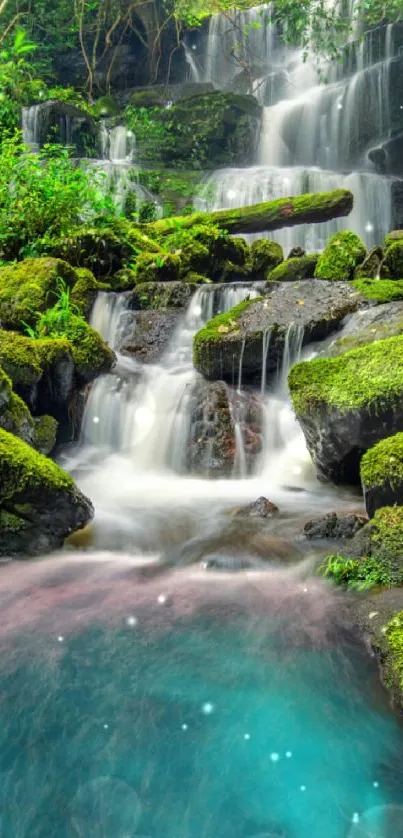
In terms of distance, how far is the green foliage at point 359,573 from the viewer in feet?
12.4

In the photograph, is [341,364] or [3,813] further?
[341,364]

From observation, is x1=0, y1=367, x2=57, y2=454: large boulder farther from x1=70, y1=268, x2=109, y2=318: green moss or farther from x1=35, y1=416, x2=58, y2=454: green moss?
x1=70, y1=268, x2=109, y2=318: green moss

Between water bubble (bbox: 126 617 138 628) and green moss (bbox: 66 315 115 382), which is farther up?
green moss (bbox: 66 315 115 382)

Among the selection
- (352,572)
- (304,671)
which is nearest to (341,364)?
(352,572)

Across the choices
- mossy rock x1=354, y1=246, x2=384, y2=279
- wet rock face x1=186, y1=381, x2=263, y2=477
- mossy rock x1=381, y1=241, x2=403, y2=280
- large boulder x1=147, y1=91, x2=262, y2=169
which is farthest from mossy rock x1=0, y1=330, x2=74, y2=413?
large boulder x1=147, y1=91, x2=262, y2=169

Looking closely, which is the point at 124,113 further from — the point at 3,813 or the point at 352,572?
the point at 3,813

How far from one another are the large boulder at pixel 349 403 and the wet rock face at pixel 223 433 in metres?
1.21

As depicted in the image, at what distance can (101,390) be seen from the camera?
27.2 ft

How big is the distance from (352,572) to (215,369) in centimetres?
477

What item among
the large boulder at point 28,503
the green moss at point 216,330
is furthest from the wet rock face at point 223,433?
the large boulder at point 28,503

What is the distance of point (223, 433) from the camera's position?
24.2 ft

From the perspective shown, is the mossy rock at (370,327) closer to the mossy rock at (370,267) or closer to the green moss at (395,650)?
the mossy rock at (370,267)

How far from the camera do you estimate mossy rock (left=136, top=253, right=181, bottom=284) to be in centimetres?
1090

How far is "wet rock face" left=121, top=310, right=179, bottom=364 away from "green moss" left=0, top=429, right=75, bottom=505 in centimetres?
459
